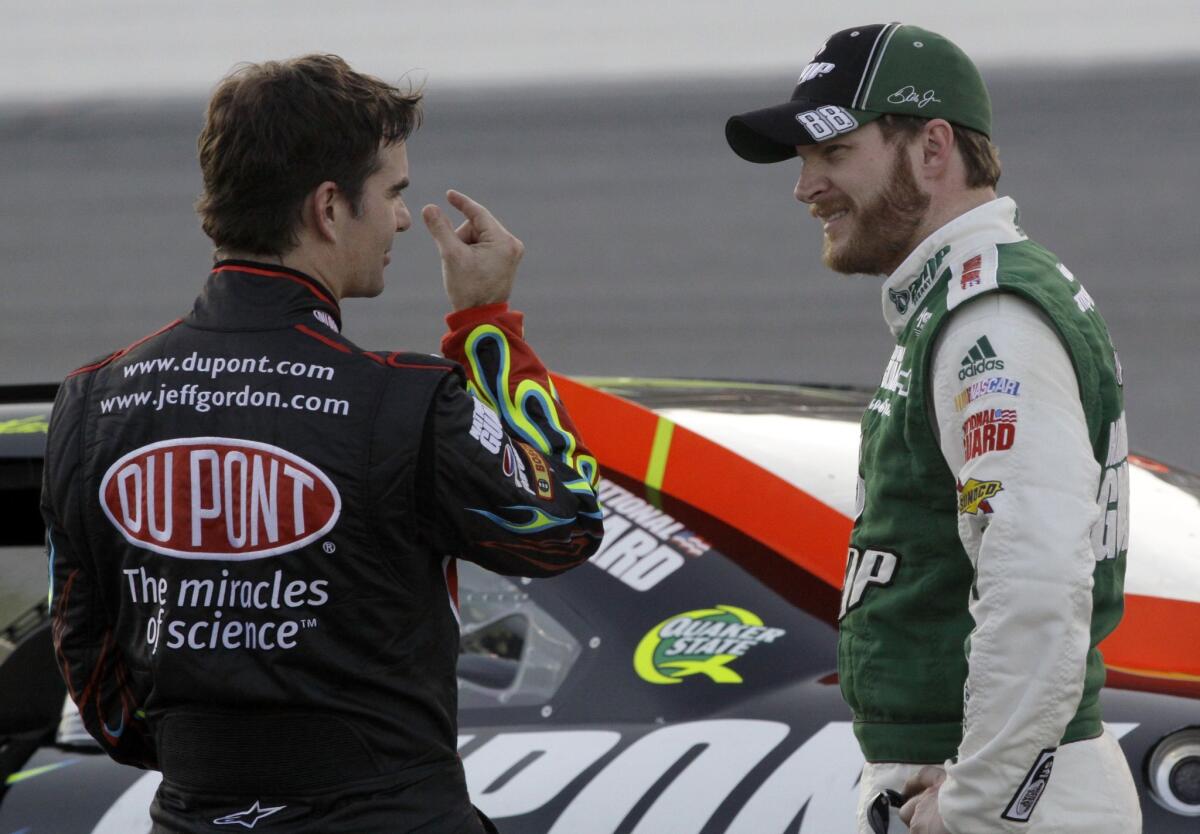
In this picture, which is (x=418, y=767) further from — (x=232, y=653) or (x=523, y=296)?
(x=523, y=296)

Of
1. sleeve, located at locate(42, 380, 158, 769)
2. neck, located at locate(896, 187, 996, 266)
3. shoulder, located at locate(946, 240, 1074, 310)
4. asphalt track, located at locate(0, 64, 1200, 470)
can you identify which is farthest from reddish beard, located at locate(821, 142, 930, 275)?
asphalt track, located at locate(0, 64, 1200, 470)

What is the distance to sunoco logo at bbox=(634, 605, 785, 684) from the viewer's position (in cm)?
239

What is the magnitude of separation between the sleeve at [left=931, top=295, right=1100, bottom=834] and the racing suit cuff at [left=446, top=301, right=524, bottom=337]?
1.63 feet

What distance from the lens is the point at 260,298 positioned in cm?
170

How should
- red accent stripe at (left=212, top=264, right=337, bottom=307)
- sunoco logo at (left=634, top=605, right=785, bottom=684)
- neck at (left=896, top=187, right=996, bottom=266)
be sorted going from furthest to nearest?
sunoco logo at (left=634, top=605, right=785, bottom=684)
neck at (left=896, top=187, right=996, bottom=266)
red accent stripe at (left=212, top=264, right=337, bottom=307)

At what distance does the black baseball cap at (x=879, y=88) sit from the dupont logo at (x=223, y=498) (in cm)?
74

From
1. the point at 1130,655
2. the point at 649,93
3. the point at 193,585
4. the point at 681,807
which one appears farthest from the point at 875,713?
the point at 649,93

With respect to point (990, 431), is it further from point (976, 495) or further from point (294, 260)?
point (294, 260)

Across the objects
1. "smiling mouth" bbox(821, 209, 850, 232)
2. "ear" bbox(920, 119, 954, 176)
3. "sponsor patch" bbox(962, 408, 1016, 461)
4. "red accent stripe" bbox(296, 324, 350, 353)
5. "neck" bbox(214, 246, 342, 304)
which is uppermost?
"ear" bbox(920, 119, 954, 176)

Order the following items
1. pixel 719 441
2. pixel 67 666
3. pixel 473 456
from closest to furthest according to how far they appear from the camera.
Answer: pixel 473 456, pixel 67 666, pixel 719 441

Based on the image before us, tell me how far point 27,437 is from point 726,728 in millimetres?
1211

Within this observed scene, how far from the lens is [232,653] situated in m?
1.66

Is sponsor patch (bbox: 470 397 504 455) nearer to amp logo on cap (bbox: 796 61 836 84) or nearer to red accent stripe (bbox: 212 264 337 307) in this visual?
red accent stripe (bbox: 212 264 337 307)

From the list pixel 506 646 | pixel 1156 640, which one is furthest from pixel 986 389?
pixel 506 646
